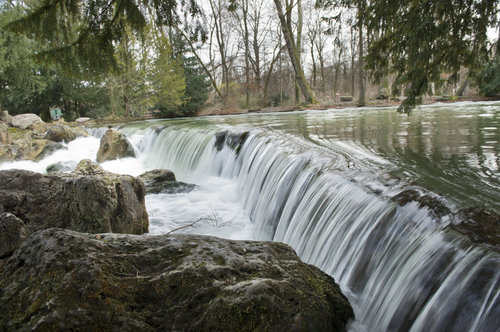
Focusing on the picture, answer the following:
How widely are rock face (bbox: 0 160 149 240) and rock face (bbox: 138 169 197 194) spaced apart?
3.39 metres

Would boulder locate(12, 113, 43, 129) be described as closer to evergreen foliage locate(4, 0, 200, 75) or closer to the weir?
evergreen foliage locate(4, 0, 200, 75)

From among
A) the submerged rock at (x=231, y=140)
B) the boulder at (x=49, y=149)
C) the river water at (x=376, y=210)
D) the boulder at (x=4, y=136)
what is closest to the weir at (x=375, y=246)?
the river water at (x=376, y=210)

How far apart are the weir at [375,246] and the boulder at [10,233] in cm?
282

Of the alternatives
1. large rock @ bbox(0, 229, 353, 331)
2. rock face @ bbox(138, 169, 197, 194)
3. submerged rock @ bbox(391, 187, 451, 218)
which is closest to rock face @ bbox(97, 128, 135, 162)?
rock face @ bbox(138, 169, 197, 194)

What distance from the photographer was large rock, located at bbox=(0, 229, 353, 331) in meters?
1.64

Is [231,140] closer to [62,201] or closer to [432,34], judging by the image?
[62,201]

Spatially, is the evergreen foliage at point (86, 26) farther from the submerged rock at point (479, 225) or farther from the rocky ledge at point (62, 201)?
the submerged rock at point (479, 225)

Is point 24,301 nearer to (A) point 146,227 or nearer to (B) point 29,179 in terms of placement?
(B) point 29,179

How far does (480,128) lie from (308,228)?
5850 millimetres

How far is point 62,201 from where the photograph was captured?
423 centimetres

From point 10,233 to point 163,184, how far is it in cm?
530

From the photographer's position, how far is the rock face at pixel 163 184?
792cm

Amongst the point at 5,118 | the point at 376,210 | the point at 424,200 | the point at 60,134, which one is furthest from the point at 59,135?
the point at 424,200

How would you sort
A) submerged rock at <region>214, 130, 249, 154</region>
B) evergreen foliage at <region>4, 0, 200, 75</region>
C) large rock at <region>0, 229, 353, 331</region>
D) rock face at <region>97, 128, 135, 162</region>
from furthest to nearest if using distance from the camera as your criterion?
rock face at <region>97, 128, 135, 162</region>
submerged rock at <region>214, 130, 249, 154</region>
evergreen foliage at <region>4, 0, 200, 75</region>
large rock at <region>0, 229, 353, 331</region>
